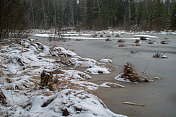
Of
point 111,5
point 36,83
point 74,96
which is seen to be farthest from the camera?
point 111,5

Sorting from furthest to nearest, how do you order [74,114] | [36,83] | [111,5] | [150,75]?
[111,5] < [150,75] < [36,83] < [74,114]

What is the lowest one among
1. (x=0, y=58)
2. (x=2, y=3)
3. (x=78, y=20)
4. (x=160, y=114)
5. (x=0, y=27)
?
(x=160, y=114)

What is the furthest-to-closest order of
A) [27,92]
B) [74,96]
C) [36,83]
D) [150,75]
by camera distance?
[150,75], [36,83], [27,92], [74,96]

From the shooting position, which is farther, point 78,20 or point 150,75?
point 78,20

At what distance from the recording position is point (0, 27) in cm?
313

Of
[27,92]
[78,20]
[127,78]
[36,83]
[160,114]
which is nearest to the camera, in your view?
[160,114]

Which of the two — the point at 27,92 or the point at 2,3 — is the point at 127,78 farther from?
the point at 2,3

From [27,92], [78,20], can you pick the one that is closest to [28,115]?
[27,92]

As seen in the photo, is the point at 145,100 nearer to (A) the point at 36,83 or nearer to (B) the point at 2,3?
(A) the point at 36,83

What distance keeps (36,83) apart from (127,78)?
1.89 metres

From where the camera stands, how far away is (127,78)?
349cm

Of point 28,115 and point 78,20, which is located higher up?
point 78,20

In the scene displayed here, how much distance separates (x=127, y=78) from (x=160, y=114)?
4.77ft

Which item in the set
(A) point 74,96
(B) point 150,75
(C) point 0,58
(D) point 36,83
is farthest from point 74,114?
(C) point 0,58
